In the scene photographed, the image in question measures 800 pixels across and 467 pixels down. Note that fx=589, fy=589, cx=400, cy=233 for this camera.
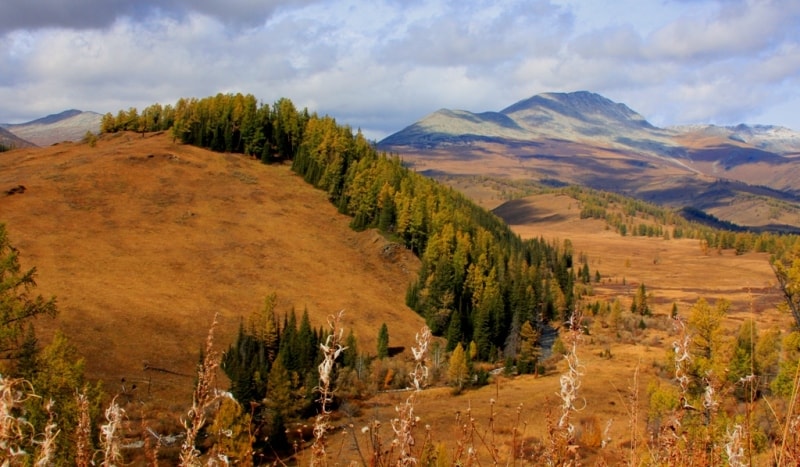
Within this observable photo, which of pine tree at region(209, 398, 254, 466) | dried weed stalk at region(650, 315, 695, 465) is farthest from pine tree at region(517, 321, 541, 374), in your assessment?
dried weed stalk at region(650, 315, 695, 465)

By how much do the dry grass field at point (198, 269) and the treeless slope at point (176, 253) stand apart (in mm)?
264

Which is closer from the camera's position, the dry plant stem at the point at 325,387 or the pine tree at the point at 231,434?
the dry plant stem at the point at 325,387

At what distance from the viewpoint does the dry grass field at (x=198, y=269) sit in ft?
198

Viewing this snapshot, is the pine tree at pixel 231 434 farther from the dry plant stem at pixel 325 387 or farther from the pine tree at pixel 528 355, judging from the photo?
the pine tree at pixel 528 355

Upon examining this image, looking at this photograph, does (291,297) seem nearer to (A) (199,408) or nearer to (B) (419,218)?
(B) (419,218)

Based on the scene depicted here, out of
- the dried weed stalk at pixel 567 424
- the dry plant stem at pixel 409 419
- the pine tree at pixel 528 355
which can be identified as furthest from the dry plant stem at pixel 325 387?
the pine tree at pixel 528 355

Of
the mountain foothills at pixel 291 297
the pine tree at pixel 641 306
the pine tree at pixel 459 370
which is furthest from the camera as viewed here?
the pine tree at pixel 641 306

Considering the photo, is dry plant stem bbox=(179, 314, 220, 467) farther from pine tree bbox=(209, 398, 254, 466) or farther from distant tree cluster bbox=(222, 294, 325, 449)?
Result: distant tree cluster bbox=(222, 294, 325, 449)

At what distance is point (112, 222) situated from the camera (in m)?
94.9

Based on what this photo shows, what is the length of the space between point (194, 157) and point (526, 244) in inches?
3356

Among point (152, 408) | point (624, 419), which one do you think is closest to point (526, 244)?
point (624, 419)

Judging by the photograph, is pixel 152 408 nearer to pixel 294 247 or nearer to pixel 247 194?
pixel 294 247

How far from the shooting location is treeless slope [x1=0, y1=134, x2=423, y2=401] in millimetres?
66812

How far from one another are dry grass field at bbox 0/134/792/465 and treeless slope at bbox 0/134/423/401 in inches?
10.4
